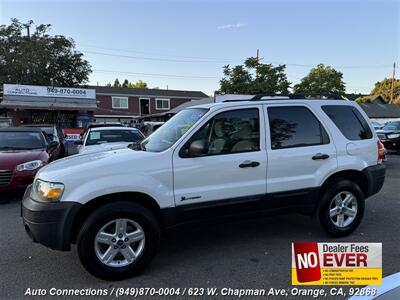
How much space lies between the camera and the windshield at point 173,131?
434 centimetres

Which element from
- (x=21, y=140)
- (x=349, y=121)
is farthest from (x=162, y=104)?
(x=349, y=121)

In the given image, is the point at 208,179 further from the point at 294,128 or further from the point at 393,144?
the point at 393,144

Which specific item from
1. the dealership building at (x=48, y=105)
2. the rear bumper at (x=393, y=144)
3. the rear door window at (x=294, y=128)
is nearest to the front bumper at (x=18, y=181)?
the rear door window at (x=294, y=128)

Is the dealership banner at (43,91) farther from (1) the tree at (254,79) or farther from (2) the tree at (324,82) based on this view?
(2) the tree at (324,82)

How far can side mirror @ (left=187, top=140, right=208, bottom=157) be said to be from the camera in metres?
4.00

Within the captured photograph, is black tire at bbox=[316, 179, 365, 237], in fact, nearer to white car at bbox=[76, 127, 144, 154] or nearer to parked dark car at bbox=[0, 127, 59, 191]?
parked dark car at bbox=[0, 127, 59, 191]

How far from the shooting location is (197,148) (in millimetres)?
3998

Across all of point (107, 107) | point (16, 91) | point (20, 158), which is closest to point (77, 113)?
point (16, 91)

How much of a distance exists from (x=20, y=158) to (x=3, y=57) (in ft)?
142

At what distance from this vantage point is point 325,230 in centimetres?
495

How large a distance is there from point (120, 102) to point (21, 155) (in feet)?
144

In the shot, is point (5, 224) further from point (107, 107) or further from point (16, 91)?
point (107, 107)

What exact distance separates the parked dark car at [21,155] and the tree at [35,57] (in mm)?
37556

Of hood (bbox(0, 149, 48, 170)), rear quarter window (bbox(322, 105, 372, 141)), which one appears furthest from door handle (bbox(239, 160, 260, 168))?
hood (bbox(0, 149, 48, 170))
